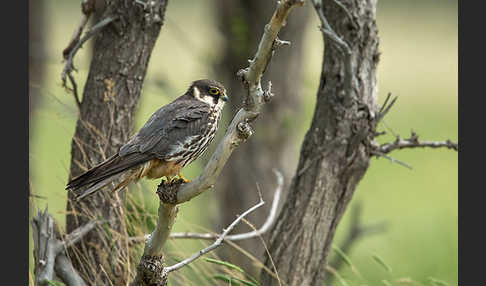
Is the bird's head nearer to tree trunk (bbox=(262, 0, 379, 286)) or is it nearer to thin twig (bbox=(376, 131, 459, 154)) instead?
tree trunk (bbox=(262, 0, 379, 286))

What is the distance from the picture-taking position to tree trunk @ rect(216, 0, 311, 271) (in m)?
6.33

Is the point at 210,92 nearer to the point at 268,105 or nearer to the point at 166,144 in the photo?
the point at 166,144

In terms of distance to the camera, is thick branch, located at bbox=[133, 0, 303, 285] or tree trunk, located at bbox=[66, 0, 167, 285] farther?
tree trunk, located at bbox=[66, 0, 167, 285]

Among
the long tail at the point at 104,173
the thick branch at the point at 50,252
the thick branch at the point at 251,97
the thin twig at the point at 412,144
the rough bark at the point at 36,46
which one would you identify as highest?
the rough bark at the point at 36,46

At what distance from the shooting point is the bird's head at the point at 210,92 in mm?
3705

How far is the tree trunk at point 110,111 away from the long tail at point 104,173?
679 millimetres

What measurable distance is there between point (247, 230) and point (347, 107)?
2809 millimetres

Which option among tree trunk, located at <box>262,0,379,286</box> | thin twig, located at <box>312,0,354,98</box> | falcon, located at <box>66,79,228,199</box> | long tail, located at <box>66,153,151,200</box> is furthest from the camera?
tree trunk, located at <box>262,0,379,286</box>

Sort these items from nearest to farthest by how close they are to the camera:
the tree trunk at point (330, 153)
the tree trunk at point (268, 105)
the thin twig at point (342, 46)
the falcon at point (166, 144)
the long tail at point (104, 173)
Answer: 1. the long tail at point (104, 173)
2. the falcon at point (166, 144)
3. the thin twig at point (342, 46)
4. the tree trunk at point (330, 153)
5. the tree trunk at point (268, 105)

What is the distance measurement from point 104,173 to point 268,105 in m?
3.32

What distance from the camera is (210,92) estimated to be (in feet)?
12.2

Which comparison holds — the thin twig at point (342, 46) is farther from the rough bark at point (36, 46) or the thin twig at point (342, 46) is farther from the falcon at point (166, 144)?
the rough bark at point (36, 46)

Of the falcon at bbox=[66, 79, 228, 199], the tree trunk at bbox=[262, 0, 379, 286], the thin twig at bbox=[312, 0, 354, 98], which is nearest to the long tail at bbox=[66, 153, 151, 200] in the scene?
the falcon at bbox=[66, 79, 228, 199]

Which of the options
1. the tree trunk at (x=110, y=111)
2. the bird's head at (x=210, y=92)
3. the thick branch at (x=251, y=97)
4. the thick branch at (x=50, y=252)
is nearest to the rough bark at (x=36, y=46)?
the tree trunk at (x=110, y=111)
